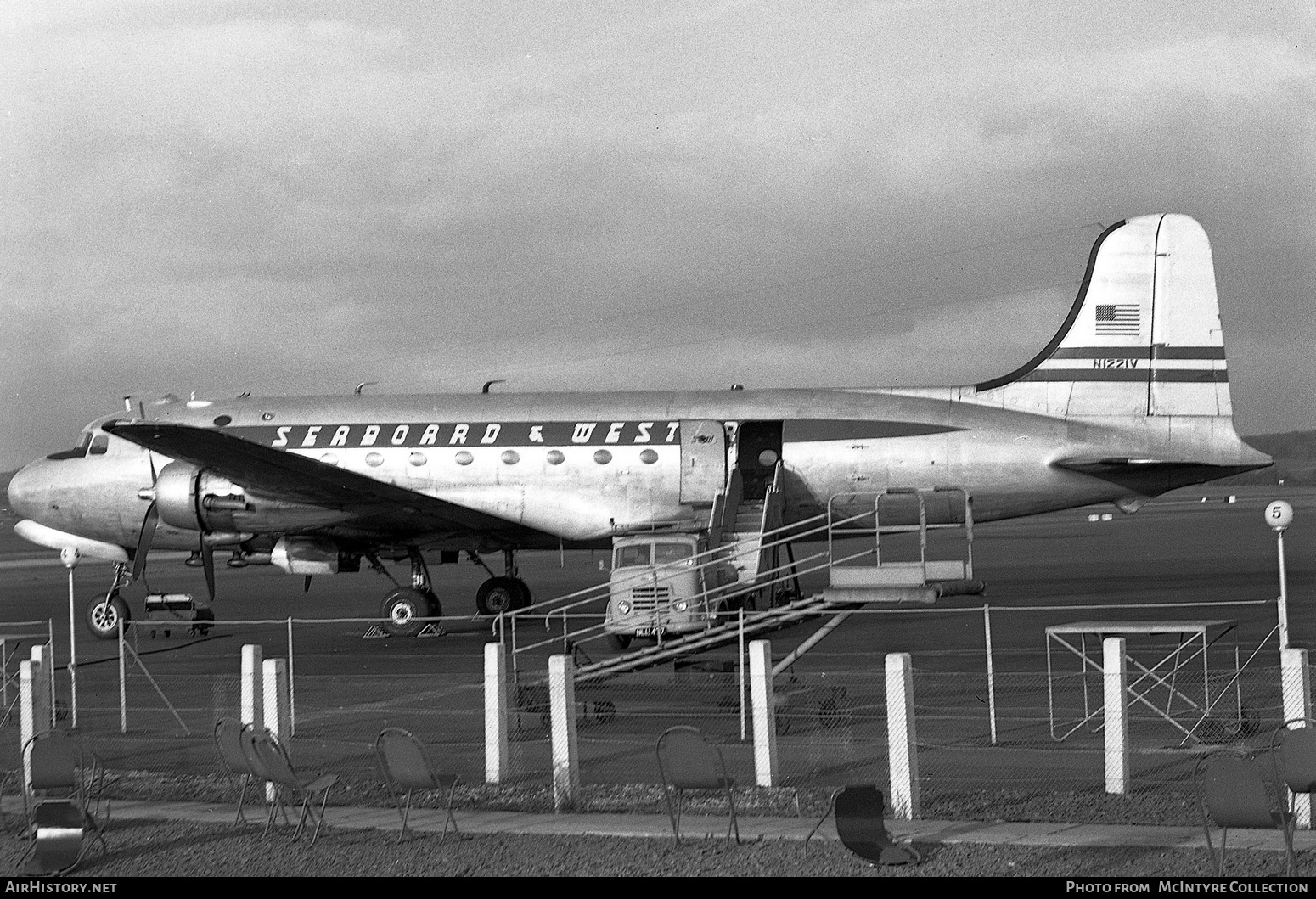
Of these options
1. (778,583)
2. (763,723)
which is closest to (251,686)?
(763,723)

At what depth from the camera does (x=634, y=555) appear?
77.8 ft

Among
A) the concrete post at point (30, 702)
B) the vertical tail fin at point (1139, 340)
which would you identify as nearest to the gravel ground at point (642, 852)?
the concrete post at point (30, 702)

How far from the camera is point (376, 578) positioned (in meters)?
51.3

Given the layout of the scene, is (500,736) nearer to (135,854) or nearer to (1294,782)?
(135,854)

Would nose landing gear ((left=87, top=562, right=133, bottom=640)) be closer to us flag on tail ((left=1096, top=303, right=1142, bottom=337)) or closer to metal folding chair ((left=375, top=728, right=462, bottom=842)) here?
metal folding chair ((left=375, top=728, right=462, bottom=842))

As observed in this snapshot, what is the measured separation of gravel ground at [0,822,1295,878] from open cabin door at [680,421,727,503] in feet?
57.4

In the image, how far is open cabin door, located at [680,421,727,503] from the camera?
28.7 metres

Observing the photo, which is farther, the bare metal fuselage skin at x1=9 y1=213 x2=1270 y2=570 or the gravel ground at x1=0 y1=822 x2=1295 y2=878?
the bare metal fuselage skin at x1=9 y1=213 x2=1270 y2=570

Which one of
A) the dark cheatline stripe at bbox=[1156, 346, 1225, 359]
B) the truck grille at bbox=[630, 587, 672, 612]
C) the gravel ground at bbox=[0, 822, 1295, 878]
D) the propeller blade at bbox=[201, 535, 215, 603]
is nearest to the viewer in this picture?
the gravel ground at bbox=[0, 822, 1295, 878]

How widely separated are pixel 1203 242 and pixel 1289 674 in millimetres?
18241

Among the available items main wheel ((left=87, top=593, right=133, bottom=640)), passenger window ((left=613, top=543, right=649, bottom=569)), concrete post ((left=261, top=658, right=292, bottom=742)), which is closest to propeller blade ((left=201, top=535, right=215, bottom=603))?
main wheel ((left=87, top=593, right=133, bottom=640))

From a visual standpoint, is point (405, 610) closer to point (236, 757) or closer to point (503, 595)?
point (503, 595)

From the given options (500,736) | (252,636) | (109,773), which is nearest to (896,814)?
(500,736)

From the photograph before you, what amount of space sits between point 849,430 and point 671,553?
260 inches
